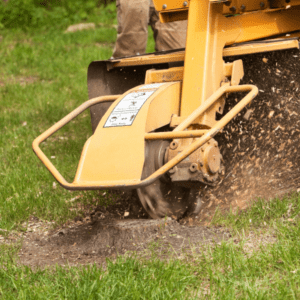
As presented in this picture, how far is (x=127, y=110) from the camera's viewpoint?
2146 mm

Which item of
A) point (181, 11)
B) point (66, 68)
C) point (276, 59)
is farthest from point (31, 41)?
point (276, 59)

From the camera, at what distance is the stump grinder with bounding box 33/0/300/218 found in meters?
1.96

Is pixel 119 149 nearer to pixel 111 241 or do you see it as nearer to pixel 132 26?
pixel 111 241

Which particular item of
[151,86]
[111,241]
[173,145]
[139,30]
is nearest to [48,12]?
[139,30]

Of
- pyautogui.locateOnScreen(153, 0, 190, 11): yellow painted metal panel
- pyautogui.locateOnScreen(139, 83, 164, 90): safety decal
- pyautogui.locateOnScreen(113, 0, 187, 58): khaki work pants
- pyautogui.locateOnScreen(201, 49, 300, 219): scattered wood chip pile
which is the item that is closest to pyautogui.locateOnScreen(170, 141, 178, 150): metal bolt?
pyautogui.locateOnScreen(139, 83, 164, 90): safety decal

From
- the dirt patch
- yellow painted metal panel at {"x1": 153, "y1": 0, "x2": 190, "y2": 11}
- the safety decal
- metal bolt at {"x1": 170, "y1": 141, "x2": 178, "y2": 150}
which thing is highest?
yellow painted metal panel at {"x1": 153, "y1": 0, "x2": 190, "y2": 11}

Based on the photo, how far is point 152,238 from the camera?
2053 mm

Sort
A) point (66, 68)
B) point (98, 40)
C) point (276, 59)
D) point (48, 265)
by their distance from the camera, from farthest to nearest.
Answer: point (98, 40)
point (66, 68)
point (276, 59)
point (48, 265)

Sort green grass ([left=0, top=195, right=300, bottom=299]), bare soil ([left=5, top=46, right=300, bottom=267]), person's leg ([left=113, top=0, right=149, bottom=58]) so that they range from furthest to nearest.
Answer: person's leg ([left=113, top=0, right=149, bottom=58]), bare soil ([left=5, top=46, right=300, bottom=267]), green grass ([left=0, top=195, right=300, bottom=299])

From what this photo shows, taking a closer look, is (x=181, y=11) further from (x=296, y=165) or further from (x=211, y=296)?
(x=211, y=296)

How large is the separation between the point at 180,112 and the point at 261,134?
50 cm

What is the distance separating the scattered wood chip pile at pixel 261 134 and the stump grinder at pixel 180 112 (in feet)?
0.37

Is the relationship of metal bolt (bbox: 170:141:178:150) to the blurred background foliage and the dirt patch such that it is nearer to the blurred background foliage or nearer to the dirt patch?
the dirt patch

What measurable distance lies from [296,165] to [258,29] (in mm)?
780
